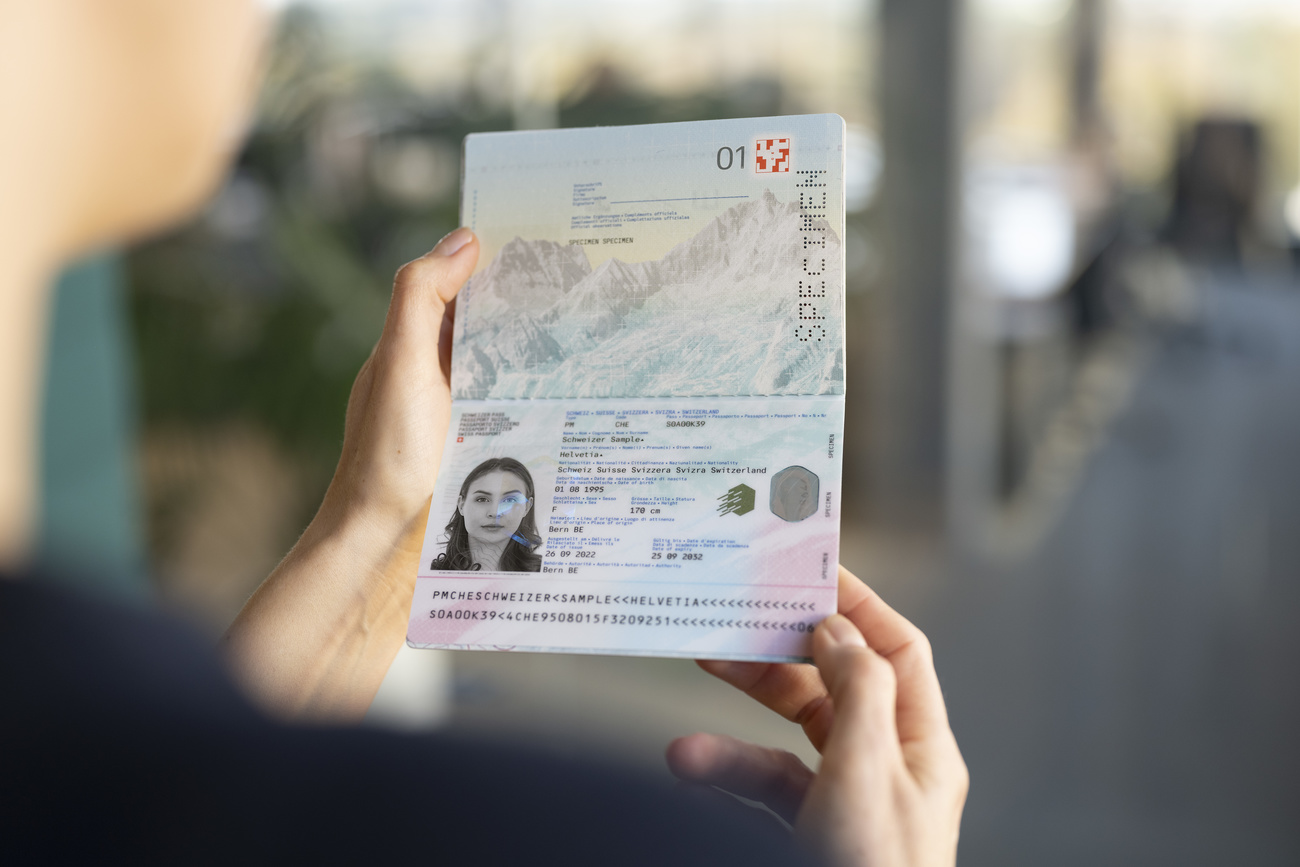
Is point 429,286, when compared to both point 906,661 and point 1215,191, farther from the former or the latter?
point 1215,191

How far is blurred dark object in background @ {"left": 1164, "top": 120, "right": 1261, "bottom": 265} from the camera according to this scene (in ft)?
14.5

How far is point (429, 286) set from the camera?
3.20ft

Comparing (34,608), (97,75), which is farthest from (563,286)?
(97,75)

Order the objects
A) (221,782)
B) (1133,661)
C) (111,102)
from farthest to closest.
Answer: (1133,661)
(111,102)
(221,782)

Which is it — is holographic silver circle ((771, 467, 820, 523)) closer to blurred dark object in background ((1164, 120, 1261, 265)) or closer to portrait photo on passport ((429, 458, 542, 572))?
portrait photo on passport ((429, 458, 542, 572))

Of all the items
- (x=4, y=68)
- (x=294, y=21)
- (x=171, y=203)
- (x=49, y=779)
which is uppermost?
(x=294, y=21)

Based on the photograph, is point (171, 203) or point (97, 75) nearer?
point (97, 75)

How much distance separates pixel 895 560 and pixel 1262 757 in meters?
1.32

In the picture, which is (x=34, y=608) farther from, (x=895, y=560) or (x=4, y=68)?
(x=895, y=560)

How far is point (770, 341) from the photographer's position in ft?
3.01

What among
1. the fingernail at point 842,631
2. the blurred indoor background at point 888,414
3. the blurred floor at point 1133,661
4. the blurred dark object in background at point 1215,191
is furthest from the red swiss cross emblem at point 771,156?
the blurred dark object in background at point 1215,191

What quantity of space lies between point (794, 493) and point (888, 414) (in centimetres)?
286

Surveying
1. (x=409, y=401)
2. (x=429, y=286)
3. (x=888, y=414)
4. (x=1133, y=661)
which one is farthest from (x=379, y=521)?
(x=888, y=414)

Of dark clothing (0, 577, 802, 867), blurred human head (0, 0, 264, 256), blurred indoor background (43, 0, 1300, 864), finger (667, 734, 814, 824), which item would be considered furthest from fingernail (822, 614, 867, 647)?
blurred indoor background (43, 0, 1300, 864)
